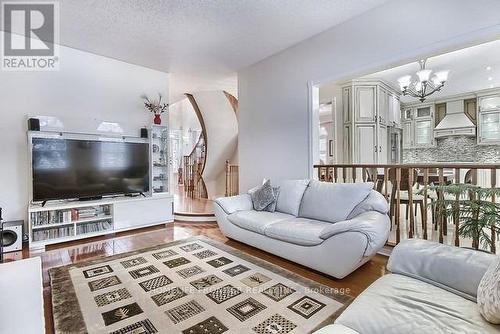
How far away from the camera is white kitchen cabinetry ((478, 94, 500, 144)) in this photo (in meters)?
5.75

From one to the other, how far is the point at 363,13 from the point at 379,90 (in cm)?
255

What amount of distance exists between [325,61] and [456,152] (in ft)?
17.8

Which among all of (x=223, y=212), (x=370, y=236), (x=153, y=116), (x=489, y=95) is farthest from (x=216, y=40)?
(x=489, y=95)

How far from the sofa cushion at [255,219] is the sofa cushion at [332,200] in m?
0.29

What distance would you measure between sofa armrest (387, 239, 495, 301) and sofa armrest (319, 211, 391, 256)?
51 centimetres

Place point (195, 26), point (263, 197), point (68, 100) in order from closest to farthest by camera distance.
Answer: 1. point (195, 26)
2. point (263, 197)
3. point (68, 100)

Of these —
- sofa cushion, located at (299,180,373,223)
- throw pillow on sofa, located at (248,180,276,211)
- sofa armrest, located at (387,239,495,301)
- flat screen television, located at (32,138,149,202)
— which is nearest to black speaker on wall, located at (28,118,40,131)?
flat screen television, located at (32,138,149,202)

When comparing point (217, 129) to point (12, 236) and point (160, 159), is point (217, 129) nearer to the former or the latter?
point (160, 159)

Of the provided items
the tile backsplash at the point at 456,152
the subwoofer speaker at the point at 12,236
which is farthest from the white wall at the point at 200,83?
the tile backsplash at the point at 456,152

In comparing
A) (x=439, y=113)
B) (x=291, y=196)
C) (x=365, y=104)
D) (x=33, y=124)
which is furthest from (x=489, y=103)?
(x=33, y=124)

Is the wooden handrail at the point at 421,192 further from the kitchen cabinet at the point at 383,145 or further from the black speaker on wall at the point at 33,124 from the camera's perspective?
the black speaker on wall at the point at 33,124

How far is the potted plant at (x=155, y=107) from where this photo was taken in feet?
14.5

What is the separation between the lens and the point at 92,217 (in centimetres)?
359

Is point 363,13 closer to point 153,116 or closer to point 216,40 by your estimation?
point 216,40
